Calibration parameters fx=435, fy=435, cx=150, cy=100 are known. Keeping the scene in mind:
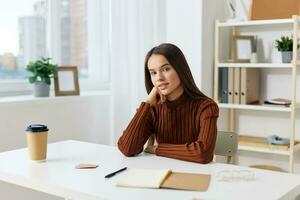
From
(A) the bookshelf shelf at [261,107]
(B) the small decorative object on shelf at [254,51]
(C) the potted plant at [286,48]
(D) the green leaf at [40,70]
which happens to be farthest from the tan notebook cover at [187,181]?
(B) the small decorative object on shelf at [254,51]

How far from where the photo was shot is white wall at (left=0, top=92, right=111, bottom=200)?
268 cm

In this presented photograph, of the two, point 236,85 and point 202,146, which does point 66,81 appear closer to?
point 236,85

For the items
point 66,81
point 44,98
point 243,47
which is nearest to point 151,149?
point 44,98

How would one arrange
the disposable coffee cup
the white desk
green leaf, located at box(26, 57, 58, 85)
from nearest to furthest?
the white desk → the disposable coffee cup → green leaf, located at box(26, 57, 58, 85)

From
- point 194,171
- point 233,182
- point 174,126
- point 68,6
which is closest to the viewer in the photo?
point 233,182

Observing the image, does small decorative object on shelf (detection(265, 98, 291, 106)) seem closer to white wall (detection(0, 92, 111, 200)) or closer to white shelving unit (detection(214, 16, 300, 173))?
white shelving unit (detection(214, 16, 300, 173))

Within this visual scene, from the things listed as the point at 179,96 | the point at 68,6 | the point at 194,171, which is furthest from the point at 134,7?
the point at 194,171

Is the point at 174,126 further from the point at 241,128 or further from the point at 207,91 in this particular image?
the point at 241,128

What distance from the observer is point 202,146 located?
181 cm

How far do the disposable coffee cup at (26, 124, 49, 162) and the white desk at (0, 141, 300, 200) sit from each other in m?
0.03

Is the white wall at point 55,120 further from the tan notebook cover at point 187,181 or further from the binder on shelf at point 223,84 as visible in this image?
the tan notebook cover at point 187,181

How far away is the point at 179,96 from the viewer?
2.05m

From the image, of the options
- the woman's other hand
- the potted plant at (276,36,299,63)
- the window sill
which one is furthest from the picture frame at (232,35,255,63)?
the woman's other hand

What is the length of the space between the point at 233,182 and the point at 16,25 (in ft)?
6.97
